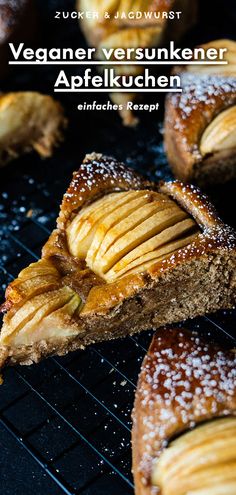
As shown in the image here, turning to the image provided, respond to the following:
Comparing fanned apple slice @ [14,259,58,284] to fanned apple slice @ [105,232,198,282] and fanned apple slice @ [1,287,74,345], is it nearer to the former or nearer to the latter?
fanned apple slice @ [1,287,74,345]

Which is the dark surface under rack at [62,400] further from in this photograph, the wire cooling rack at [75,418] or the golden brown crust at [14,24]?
the golden brown crust at [14,24]

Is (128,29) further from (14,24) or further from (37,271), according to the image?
(37,271)

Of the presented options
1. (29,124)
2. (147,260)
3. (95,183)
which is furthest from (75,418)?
(29,124)

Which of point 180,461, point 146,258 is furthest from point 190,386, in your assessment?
point 146,258

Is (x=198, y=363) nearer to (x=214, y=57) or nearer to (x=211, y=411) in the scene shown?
(x=211, y=411)

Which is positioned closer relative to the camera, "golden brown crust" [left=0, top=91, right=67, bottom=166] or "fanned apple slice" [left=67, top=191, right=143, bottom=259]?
"fanned apple slice" [left=67, top=191, right=143, bottom=259]

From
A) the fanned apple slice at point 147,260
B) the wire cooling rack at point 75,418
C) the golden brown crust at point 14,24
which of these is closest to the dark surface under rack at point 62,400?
the wire cooling rack at point 75,418

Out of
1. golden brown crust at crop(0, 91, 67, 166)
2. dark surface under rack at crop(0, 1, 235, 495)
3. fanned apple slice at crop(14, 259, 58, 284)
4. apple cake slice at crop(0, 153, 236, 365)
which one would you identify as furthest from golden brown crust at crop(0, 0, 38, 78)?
fanned apple slice at crop(14, 259, 58, 284)
